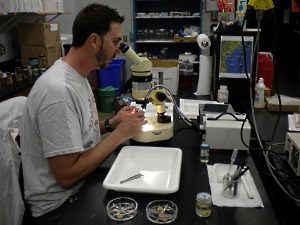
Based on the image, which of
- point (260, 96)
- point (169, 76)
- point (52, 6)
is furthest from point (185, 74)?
point (52, 6)

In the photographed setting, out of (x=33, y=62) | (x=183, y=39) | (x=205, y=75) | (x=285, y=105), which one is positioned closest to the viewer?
(x=285, y=105)

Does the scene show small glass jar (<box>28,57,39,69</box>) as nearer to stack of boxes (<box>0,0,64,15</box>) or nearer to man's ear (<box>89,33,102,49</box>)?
stack of boxes (<box>0,0,64,15</box>)

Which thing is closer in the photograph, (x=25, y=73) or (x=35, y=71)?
(x=25, y=73)

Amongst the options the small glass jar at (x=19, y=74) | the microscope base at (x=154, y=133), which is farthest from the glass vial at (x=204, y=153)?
the small glass jar at (x=19, y=74)

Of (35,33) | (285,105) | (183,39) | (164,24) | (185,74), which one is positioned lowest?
(285,105)

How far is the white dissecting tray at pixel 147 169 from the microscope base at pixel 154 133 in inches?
3.2

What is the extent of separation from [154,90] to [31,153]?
62cm

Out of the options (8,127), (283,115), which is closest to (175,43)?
(283,115)

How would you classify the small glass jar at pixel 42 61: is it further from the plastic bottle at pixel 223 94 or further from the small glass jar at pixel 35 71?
the plastic bottle at pixel 223 94

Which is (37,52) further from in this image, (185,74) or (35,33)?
(185,74)

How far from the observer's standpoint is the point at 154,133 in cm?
149

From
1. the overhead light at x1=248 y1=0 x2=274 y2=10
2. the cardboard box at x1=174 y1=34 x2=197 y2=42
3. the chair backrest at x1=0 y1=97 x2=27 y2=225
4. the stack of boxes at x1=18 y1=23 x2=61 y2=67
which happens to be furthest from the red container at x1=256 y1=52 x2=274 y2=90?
the stack of boxes at x1=18 y1=23 x2=61 y2=67

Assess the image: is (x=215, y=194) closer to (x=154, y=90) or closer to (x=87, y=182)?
(x=87, y=182)

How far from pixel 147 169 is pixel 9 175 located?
0.55 meters
